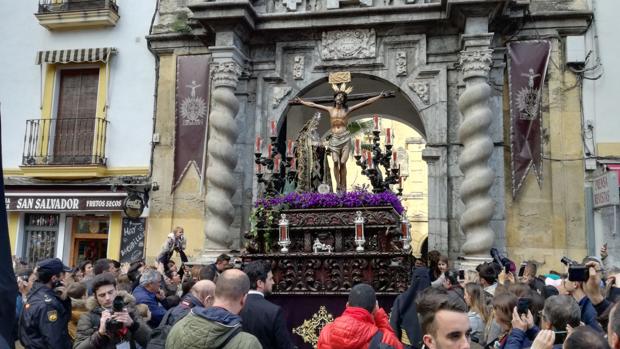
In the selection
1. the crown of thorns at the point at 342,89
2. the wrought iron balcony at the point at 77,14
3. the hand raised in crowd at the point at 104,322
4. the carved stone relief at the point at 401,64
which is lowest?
the hand raised in crowd at the point at 104,322

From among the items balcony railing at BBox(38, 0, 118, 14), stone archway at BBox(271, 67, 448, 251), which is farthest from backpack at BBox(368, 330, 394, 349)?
balcony railing at BBox(38, 0, 118, 14)

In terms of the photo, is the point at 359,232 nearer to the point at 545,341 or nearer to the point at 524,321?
the point at 524,321

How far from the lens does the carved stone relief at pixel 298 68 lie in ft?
44.9

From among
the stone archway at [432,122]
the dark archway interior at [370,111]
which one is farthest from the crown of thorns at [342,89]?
the dark archway interior at [370,111]

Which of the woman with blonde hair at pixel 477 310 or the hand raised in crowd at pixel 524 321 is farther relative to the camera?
the woman with blonde hair at pixel 477 310

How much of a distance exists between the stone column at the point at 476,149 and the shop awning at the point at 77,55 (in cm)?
874

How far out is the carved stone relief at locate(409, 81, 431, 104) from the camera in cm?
1300

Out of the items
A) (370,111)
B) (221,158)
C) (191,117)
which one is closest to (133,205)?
(191,117)

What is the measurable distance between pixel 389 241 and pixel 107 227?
9206mm

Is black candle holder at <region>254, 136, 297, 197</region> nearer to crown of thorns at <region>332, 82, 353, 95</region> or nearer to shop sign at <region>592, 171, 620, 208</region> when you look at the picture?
crown of thorns at <region>332, 82, 353, 95</region>

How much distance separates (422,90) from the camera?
13.0m

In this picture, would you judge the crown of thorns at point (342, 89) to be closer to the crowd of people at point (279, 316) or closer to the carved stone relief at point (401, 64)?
the carved stone relief at point (401, 64)

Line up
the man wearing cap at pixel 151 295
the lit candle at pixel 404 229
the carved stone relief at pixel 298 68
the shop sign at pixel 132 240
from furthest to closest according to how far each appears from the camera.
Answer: the shop sign at pixel 132 240 < the carved stone relief at pixel 298 68 < the lit candle at pixel 404 229 < the man wearing cap at pixel 151 295

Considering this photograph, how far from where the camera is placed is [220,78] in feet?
42.7
